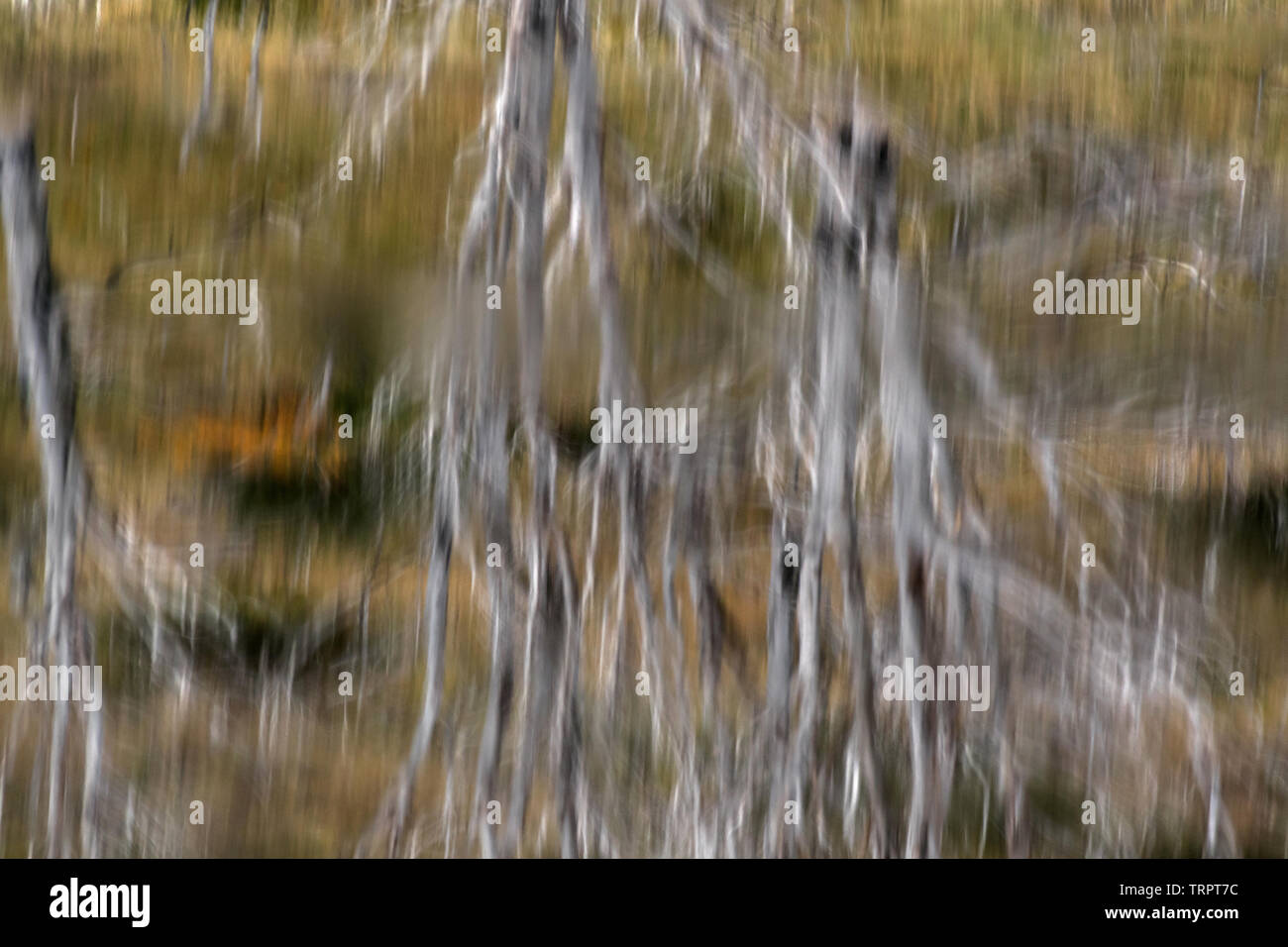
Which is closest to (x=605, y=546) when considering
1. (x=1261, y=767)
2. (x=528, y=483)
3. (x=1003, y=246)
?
(x=528, y=483)

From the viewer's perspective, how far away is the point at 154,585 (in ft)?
2.62

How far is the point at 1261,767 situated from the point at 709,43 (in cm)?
63

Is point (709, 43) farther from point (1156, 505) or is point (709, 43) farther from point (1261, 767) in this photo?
point (1261, 767)

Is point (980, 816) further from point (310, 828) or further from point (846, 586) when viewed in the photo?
point (310, 828)

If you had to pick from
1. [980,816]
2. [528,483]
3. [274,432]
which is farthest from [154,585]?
[980,816]

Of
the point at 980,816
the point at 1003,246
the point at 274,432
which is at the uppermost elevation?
the point at 1003,246

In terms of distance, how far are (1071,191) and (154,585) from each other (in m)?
0.68

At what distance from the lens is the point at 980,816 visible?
Result: 81cm

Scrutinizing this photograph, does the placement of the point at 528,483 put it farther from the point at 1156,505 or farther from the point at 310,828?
the point at 1156,505

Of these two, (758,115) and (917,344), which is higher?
(758,115)

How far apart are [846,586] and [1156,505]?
22 cm

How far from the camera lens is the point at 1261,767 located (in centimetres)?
82

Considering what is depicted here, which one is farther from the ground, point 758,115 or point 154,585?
point 758,115

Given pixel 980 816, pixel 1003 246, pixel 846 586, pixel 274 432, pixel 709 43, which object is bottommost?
pixel 980 816
